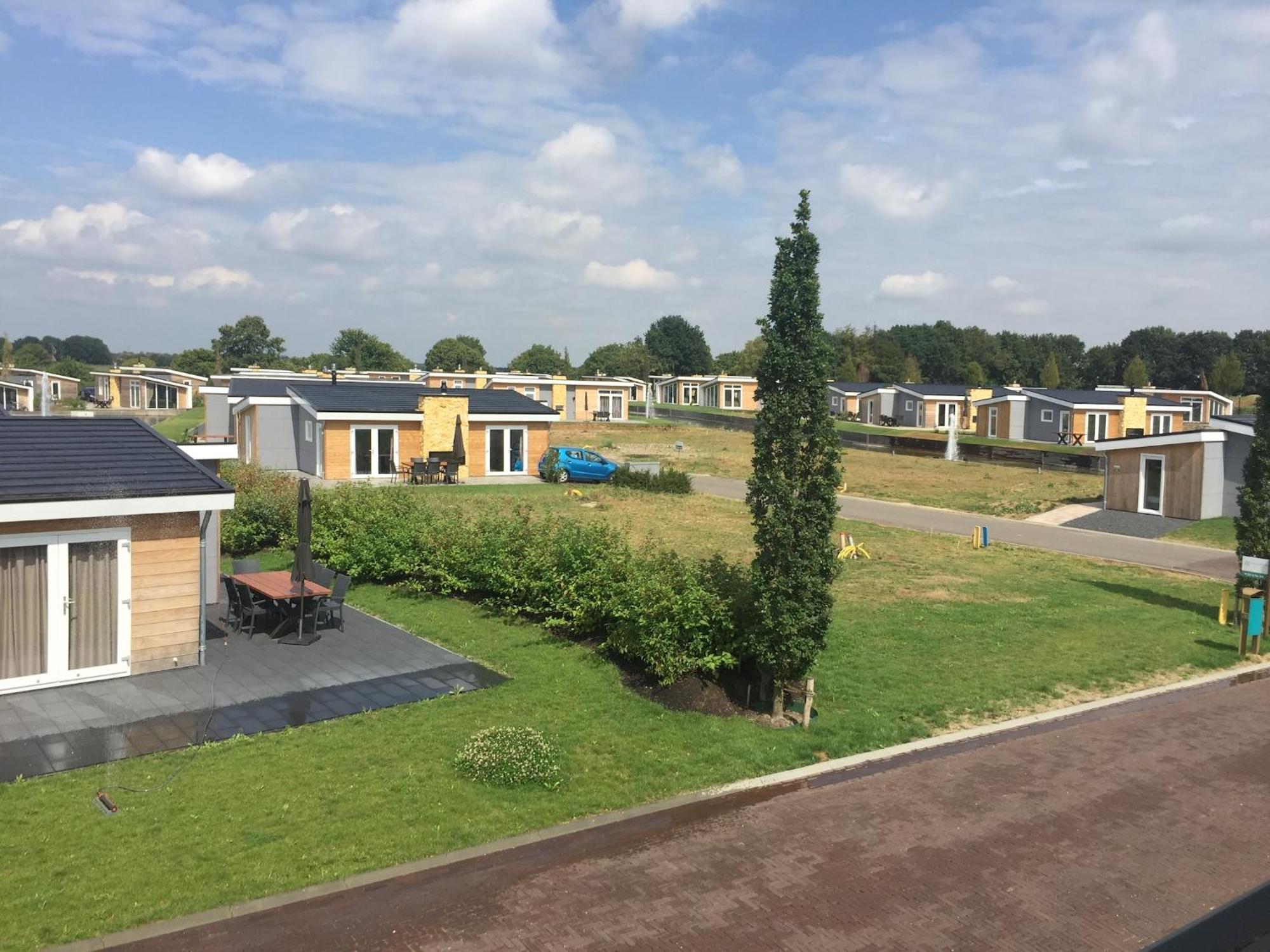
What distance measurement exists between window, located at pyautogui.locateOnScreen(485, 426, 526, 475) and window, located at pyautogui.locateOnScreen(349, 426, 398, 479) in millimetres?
3408

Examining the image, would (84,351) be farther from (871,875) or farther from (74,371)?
(871,875)

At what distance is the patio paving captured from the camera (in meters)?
9.53

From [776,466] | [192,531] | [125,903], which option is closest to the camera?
[125,903]

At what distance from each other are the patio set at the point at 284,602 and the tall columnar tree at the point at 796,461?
6.88 metres

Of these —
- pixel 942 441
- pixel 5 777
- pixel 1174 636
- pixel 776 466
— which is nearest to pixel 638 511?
pixel 1174 636

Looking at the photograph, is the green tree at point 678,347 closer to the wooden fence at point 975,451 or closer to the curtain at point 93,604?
the wooden fence at point 975,451

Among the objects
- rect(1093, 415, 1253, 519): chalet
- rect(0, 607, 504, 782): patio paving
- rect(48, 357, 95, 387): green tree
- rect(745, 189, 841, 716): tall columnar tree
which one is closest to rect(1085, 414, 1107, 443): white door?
rect(1093, 415, 1253, 519): chalet

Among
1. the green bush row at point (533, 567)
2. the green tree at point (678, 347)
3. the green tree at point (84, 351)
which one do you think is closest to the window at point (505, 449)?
the green bush row at point (533, 567)

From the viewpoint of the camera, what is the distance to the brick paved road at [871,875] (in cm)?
641

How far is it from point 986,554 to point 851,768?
1436 cm

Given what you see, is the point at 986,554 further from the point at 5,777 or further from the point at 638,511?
the point at 5,777

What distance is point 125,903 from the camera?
21.5 ft

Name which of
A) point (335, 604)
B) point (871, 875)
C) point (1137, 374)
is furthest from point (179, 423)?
point (1137, 374)

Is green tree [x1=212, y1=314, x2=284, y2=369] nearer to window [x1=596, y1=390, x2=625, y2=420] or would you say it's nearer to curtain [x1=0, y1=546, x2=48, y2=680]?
window [x1=596, y1=390, x2=625, y2=420]
